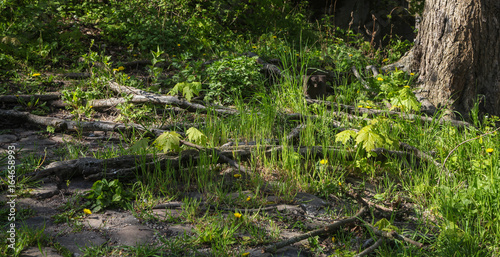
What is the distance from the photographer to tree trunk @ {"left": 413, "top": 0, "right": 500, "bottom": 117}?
5.19 meters

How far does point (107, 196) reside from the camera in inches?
123

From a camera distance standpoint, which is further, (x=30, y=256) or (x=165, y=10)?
(x=165, y=10)

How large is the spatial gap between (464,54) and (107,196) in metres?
4.53

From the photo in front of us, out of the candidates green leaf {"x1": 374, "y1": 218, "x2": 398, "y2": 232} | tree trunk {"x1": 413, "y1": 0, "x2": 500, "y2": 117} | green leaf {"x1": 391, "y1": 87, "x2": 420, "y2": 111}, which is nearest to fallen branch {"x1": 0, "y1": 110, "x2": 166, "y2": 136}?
green leaf {"x1": 374, "y1": 218, "x2": 398, "y2": 232}

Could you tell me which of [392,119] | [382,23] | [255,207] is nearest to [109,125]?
[255,207]

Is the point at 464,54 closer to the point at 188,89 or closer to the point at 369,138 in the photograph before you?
the point at 369,138

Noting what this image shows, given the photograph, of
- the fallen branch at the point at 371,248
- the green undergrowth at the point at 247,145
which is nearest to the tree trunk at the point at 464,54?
the green undergrowth at the point at 247,145

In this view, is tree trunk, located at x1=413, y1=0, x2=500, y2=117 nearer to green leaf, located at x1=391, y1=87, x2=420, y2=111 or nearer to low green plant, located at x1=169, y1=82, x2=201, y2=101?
green leaf, located at x1=391, y1=87, x2=420, y2=111

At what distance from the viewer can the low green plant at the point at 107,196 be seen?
10.00 ft

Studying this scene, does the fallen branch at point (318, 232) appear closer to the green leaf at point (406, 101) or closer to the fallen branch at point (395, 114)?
the fallen branch at point (395, 114)

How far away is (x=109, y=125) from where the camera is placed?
14.8 ft

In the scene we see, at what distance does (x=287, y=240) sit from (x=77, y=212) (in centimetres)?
152

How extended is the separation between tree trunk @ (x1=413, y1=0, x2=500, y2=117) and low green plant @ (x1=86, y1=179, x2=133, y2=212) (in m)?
4.03

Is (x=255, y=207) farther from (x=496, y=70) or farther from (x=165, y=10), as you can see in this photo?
(x=165, y=10)
